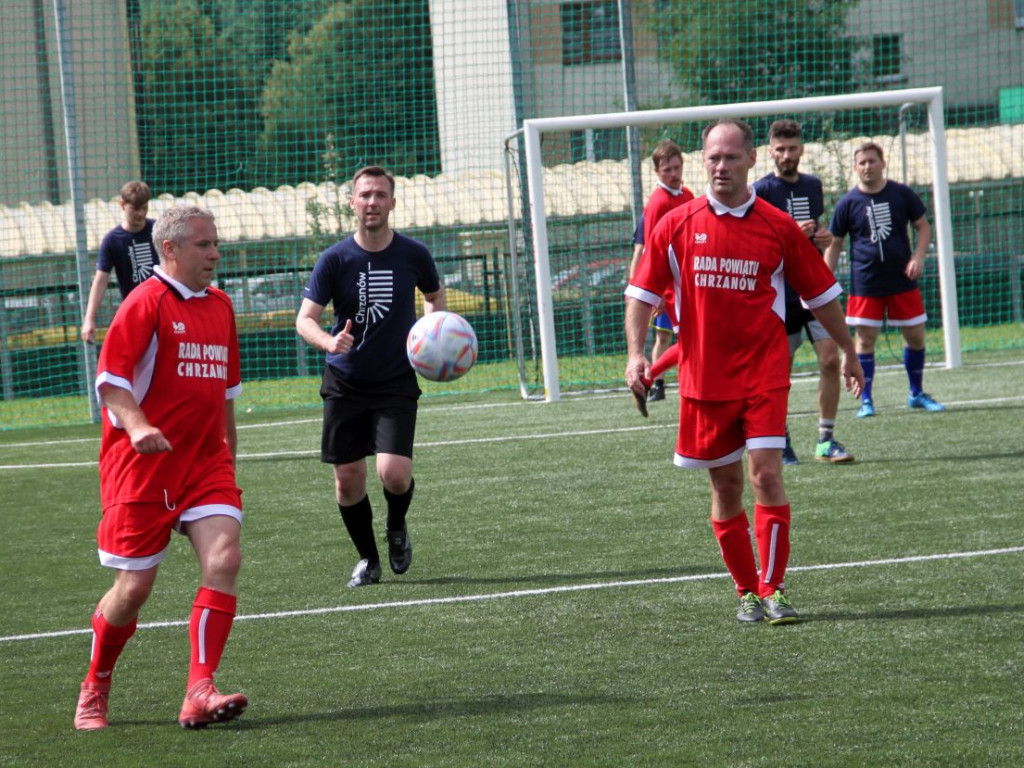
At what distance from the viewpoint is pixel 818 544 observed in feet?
22.0

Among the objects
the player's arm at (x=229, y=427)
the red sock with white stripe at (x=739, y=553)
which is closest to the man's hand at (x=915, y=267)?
the red sock with white stripe at (x=739, y=553)

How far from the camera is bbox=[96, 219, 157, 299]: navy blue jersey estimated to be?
1031cm

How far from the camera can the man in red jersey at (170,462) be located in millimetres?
4289

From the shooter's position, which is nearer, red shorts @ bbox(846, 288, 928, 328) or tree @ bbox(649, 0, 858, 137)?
red shorts @ bbox(846, 288, 928, 328)

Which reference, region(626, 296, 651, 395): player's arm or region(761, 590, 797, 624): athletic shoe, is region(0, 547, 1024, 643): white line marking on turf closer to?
region(761, 590, 797, 624): athletic shoe

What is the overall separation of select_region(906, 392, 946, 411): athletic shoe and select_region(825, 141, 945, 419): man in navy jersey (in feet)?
0.07

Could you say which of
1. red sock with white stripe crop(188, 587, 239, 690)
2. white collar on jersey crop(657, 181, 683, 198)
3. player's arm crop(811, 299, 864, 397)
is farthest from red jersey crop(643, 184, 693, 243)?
red sock with white stripe crop(188, 587, 239, 690)

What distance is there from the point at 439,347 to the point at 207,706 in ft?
7.79

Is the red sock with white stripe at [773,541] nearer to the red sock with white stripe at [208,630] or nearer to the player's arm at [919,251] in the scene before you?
the red sock with white stripe at [208,630]

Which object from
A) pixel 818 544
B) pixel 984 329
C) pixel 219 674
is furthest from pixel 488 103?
pixel 219 674

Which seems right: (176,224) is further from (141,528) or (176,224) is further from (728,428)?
(728,428)

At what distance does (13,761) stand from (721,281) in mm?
2951

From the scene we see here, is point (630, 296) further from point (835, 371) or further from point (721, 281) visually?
point (835, 371)

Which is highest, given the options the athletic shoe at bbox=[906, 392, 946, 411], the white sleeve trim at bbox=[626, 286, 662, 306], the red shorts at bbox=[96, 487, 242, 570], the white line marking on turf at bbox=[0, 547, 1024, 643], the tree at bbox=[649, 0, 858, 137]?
the tree at bbox=[649, 0, 858, 137]
